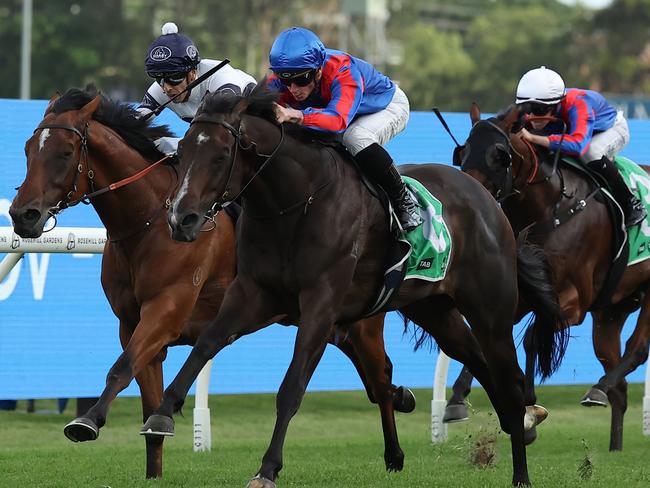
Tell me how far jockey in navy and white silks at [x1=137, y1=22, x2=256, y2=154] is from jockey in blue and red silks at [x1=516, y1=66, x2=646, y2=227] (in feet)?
5.88

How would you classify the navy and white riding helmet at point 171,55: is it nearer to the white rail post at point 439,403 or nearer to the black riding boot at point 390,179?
the black riding boot at point 390,179

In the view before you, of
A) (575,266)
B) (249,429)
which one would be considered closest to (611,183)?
(575,266)

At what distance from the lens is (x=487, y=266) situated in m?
5.69

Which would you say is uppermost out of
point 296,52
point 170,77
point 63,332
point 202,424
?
point 296,52

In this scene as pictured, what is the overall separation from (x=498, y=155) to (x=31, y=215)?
249cm

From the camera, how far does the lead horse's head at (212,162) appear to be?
4.49m

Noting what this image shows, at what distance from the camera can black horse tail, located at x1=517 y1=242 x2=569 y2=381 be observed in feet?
20.0

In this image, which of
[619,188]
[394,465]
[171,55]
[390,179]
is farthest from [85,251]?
[619,188]

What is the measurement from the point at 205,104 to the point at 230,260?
1.53 metres

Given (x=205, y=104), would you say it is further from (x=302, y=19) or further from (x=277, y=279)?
(x=302, y=19)

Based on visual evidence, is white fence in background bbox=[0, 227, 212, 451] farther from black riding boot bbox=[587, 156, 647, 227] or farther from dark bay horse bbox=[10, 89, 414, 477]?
black riding boot bbox=[587, 156, 647, 227]

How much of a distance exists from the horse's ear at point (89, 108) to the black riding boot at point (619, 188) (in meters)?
3.01

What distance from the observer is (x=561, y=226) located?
7.02 metres

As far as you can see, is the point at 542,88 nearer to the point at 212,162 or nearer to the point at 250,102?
the point at 250,102
